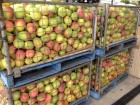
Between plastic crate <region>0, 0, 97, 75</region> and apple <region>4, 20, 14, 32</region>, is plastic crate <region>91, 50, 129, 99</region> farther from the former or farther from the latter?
apple <region>4, 20, 14, 32</region>

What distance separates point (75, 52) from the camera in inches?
86.2

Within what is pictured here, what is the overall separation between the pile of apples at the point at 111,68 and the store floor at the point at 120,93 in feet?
0.68

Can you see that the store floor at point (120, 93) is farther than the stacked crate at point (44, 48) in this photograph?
Yes

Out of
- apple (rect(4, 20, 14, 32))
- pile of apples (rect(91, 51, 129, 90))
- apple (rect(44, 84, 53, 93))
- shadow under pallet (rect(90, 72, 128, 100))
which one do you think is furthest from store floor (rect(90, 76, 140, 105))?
apple (rect(4, 20, 14, 32))

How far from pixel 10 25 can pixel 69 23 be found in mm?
711

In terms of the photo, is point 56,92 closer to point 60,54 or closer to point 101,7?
point 60,54

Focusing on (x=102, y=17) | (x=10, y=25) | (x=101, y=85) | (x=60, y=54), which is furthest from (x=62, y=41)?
(x=101, y=85)

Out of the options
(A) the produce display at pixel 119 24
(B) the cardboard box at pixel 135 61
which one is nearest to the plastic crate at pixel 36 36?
(A) the produce display at pixel 119 24

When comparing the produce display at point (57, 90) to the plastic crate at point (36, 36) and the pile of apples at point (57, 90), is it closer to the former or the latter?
the pile of apples at point (57, 90)

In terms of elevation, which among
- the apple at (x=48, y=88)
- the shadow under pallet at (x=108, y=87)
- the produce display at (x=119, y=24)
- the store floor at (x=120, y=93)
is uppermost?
the produce display at (x=119, y=24)

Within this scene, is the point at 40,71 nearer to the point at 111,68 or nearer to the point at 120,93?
the point at 111,68

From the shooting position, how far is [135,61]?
12.2 ft

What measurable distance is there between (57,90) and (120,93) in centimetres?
150

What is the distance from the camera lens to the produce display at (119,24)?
2.71m
